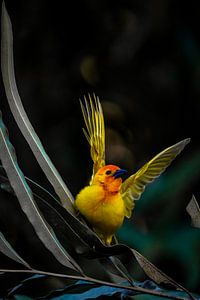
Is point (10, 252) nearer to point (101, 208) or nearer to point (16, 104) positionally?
point (16, 104)

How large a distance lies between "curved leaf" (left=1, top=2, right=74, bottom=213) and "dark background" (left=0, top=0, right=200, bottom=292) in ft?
5.51

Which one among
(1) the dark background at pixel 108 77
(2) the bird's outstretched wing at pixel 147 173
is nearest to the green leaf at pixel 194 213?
(2) the bird's outstretched wing at pixel 147 173

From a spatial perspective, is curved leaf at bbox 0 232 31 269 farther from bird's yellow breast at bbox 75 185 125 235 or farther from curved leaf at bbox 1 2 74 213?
bird's yellow breast at bbox 75 185 125 235

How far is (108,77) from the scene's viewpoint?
2.77 m

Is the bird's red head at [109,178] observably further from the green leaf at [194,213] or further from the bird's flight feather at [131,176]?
the green leaf at [194,213]

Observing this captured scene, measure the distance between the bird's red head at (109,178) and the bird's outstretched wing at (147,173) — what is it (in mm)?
12

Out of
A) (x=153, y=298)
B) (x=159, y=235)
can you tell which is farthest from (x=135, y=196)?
(x=159, y=235)

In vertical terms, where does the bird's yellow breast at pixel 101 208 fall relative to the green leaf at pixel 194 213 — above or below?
below

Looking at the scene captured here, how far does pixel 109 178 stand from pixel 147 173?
97mm

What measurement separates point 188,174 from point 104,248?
1559mm

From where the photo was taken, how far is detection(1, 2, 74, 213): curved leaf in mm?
720

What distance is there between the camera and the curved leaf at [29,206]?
70 cm

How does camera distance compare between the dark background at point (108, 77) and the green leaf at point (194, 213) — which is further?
the dark background at point (108, 77)

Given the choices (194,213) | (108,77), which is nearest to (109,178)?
(194,213)
